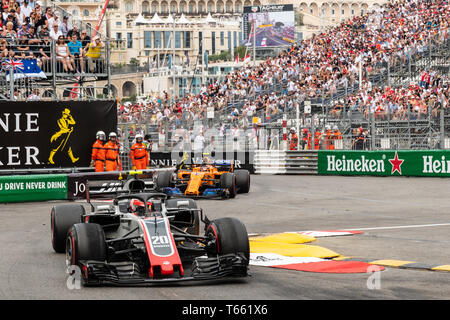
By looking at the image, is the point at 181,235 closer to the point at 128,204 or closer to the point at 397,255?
the point at 128,204

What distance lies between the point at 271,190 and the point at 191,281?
48.8 feet

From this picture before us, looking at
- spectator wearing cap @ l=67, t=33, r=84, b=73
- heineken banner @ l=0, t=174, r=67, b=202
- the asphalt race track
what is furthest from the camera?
spectator wearing cap @ l=67, t=33, r=84, b=73

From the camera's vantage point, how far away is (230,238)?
29.9 feet

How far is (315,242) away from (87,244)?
437 cm

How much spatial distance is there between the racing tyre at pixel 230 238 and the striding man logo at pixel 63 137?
13.8m

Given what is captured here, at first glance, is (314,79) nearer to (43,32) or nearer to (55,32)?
(55,32)

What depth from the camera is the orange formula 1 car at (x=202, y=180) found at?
20469 millimetres

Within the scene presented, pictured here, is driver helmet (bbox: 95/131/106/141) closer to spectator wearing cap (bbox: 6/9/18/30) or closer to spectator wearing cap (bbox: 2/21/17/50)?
spectator wearing cap (bbox: 2/21/17/50)

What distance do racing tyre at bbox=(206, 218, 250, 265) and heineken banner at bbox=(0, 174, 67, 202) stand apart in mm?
11889

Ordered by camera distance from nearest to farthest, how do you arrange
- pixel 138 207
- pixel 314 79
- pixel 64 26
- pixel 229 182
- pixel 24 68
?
1. pixel 138 207
2. pixel 229 182
3. pixel 24 68
4. pixel 64 26
5. pixel 314 79

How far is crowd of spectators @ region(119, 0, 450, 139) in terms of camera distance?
105ft

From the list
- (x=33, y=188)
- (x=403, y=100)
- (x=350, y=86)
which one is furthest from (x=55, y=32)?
(x=350, y=86)

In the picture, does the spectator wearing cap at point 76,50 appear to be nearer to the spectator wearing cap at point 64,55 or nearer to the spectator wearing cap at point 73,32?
the spectator wearing cap at point 64,55

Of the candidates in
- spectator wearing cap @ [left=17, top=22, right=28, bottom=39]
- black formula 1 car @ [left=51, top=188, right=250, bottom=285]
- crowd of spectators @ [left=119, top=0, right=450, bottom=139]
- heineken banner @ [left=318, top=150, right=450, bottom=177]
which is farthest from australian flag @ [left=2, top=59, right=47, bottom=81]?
black formula 1 car @ [left=51, top=188, right=250, bottom=285]
